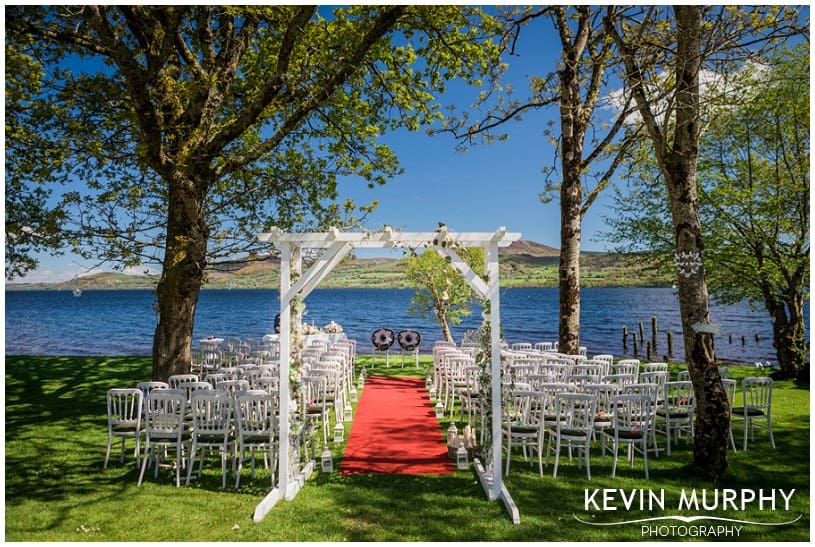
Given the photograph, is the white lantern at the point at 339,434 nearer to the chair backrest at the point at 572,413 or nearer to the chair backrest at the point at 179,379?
the chair backrest at the point at 179,379

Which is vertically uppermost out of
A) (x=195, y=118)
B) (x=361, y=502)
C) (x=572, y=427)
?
(x=195, y=118)

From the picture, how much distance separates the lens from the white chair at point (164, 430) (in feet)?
21.6

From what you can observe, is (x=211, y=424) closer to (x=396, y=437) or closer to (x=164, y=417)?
(x=164, y=417)

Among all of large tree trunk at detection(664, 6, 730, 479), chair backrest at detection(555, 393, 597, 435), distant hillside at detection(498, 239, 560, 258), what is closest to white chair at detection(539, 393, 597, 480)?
chair backrest at detection(555, 393, 597, 435)

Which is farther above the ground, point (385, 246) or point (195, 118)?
point (195, 118)

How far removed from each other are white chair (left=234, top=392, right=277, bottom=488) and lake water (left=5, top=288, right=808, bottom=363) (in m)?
21.7

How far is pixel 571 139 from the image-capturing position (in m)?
12.4

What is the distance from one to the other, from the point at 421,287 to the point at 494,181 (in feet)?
270

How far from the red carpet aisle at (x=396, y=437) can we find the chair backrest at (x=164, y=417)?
6.57 feet

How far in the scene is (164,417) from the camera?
7.16 metres

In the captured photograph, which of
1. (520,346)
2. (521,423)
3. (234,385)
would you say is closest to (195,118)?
(234,385)

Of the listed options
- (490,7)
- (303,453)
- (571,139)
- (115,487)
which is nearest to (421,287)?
(571,139)

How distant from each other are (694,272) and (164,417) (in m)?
6.56

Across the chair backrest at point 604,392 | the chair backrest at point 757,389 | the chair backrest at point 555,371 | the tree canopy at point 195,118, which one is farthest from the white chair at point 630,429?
the tree canopy at point 195,118
